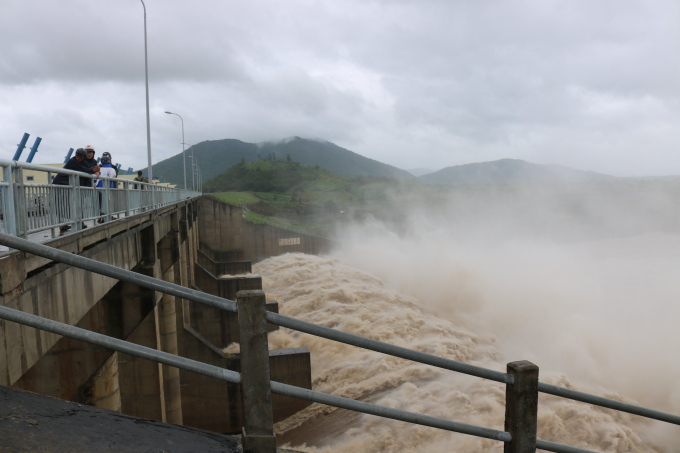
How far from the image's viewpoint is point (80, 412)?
308cm

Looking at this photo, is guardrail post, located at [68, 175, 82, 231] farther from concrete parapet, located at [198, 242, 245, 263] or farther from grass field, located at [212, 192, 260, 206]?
grass field, located at [212, 192, 260, 206]

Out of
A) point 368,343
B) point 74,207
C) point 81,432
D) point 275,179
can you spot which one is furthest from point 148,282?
point 275,179

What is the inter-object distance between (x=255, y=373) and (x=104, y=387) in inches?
408

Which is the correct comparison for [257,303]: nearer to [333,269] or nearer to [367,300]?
[367,300]

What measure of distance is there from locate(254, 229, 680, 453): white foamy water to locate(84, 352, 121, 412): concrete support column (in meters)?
6.88

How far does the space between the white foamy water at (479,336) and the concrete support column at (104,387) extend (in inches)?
271

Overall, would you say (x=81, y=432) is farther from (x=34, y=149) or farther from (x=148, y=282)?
(x=34, y=149)

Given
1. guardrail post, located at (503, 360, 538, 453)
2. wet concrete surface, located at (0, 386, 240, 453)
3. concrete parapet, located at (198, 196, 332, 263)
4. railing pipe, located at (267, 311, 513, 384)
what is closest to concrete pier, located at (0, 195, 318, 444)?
wet concrete surface, located at (0, 386, 240, 453)

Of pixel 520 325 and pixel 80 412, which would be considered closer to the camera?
pixel 80 412

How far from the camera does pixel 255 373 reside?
105 inches

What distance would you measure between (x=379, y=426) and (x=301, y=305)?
13579 millimetres

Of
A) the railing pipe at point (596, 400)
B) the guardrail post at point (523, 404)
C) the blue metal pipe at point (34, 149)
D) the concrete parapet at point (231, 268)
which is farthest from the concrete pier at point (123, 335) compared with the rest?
the concrete parapet at point (231, 268)

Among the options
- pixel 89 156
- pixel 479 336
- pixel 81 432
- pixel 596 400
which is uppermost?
pixel 89 156

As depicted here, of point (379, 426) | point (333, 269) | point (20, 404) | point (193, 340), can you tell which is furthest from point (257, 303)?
point (333, 269)
